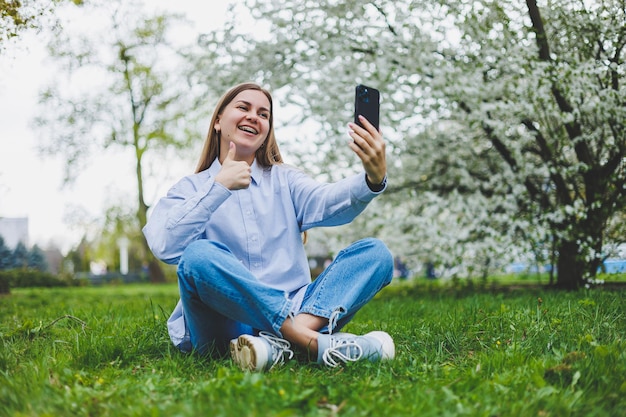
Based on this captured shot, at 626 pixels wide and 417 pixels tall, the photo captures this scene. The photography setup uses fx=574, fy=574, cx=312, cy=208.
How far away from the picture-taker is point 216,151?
9.43ft

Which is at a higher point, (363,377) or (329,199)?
(329,199)

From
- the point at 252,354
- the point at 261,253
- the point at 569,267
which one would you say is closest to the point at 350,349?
the point at 252,354

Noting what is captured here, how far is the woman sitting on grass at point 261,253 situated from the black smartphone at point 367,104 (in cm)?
7

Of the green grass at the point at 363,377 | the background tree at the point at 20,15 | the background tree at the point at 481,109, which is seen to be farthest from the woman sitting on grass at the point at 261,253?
the background tree at the point at 481,109

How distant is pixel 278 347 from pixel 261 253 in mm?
478

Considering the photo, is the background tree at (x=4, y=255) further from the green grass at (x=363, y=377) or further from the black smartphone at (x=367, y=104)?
the black smartphone at (x=367, y=104)

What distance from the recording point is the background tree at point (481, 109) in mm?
5242

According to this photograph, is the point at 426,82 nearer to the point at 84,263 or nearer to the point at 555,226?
the point at 555,226

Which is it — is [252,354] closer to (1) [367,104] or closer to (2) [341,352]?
(2) [341,352]

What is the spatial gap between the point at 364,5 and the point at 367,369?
4.61 m

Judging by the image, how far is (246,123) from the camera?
2.70m

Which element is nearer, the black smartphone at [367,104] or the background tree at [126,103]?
the black smartphone at [367,104]

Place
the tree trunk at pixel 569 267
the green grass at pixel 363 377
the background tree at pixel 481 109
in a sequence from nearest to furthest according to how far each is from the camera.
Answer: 1. the green grass at pixel 363 377
2. the background tree at pixel 481 109
3. the tree trunk at pixel 569 267

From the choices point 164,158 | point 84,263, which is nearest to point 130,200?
point 164,158
